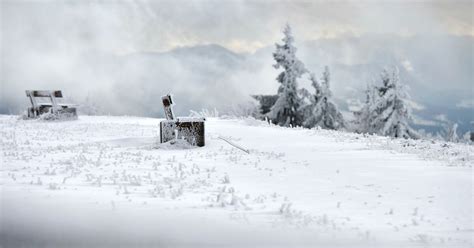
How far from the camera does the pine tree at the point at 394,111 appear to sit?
47.1m

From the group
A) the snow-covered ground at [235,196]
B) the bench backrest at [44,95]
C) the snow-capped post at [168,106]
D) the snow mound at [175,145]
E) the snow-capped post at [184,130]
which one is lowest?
the snow-covered ground at [235,196]

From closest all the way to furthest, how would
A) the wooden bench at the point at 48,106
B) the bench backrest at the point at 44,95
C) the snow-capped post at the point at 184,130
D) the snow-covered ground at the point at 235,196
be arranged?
the snow-covered ground at the point at 235,196
the snow-capped post at the point at 184,130
the wooden bench at the point at 48,106
the bench backrest at the point at 44,95

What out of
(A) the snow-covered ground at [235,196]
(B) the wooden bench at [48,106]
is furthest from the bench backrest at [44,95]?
(A) the snow-covered ground at [235,196]

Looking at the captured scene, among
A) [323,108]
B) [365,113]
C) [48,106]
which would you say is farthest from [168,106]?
[365,113]

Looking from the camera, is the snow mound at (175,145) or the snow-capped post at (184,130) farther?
the snow-capped post at (184,130)

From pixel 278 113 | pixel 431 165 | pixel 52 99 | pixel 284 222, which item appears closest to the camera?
pixel 284 222

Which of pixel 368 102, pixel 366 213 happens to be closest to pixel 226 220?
pixel 366 213

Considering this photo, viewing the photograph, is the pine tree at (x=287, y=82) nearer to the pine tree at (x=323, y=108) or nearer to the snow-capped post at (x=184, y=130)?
the pine tree at (x=323, y=108)

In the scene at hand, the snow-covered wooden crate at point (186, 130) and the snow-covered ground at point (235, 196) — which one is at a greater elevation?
the snow-covered wooden crate at point (186, 130)

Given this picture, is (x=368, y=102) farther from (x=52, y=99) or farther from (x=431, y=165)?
(x=431, y=165)

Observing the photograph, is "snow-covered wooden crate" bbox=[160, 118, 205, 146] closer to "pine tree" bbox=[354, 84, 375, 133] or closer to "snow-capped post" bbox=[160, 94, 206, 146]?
"snow-capped post" bbox=[160, 94, 206, 146]

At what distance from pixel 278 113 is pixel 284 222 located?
41.1 m

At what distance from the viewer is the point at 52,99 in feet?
88.3

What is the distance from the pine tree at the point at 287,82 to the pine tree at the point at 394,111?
7.93 m
